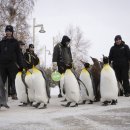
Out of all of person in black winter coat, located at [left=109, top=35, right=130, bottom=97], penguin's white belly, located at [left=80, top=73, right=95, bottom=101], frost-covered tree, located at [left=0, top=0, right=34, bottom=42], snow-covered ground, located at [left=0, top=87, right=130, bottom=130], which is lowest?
snow-covered ground, located at [left=0, top=87, right=130, bottom=130]

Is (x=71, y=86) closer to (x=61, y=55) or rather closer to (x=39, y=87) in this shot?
(x=39, y=87)

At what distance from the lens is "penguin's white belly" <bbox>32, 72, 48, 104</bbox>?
8312mm

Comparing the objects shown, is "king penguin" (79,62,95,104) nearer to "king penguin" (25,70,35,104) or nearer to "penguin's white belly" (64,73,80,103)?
"penguin's white belly" (64,73,80,103)

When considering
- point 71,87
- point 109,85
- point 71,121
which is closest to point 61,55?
point 71,87

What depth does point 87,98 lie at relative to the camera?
30.9 ft

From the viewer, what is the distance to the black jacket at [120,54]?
36.8ft

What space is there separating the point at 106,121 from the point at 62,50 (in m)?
5.23

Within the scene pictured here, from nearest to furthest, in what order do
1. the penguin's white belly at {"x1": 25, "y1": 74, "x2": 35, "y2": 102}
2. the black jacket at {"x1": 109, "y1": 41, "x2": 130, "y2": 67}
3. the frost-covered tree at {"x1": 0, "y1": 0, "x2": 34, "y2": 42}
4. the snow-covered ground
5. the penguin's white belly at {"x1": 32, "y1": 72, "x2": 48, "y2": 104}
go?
the snow-covered ground
the penguin's white belly at {"x1": 32, "y1": 72, "x2": 48, "y2": 104}
the penguin's white belly at {"x1": 25, "y1": 74, "x2": 35, "y2": 102}
the black jacket at {"x1": 109, "y1": 41, "x2": 130, "y2": 67}
the frost-covered tree at {"x1": 0, "y1": 0, "x2": 34, "y2": 42}

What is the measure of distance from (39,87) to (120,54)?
3770mm

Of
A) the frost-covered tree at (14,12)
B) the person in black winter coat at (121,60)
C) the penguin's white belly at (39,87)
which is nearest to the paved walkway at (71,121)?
the penguin's white belly at (39,87)

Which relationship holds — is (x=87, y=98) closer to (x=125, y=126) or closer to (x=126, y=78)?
(x=126, y=78)

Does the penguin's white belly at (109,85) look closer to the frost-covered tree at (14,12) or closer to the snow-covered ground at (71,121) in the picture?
the snow-covered ground at (71,121)

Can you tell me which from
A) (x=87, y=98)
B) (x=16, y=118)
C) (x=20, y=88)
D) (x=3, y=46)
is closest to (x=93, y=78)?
(x=87, y=98)

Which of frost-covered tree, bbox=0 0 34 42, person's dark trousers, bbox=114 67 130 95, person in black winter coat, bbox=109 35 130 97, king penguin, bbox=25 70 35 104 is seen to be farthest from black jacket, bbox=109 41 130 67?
frost-covered tree, bbox=0 0 34 42
